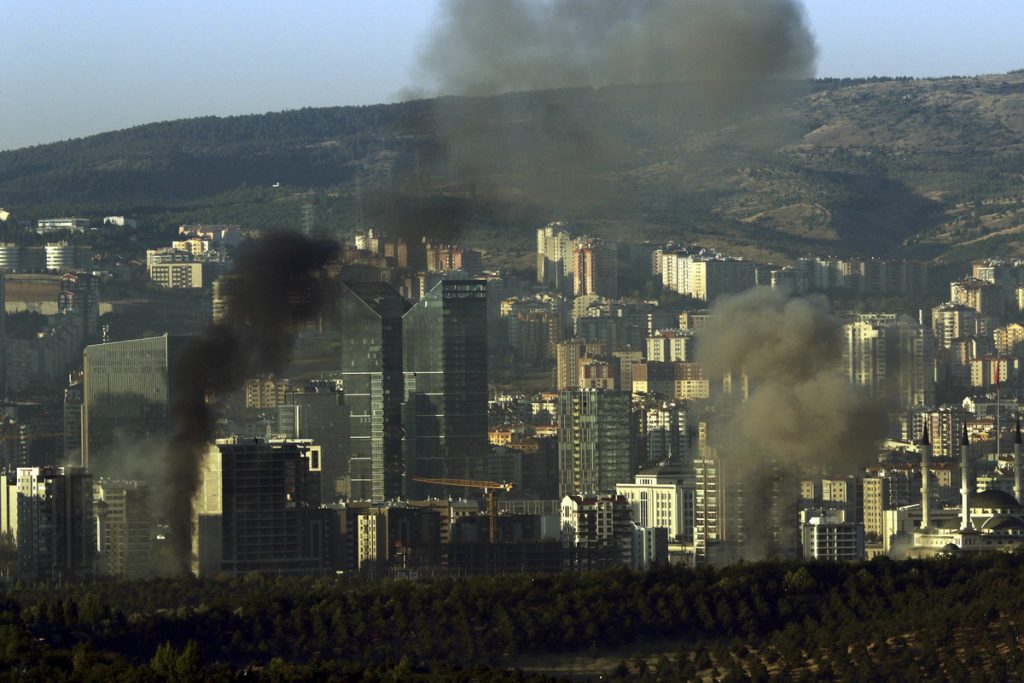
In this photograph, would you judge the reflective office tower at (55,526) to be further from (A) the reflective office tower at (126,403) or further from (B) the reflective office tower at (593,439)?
(B) the reflective office tower at (593,439)

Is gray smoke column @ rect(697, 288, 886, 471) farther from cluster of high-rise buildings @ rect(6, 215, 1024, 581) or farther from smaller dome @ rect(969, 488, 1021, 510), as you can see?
smaller dome @ rect(969, 488, 1021, 510)

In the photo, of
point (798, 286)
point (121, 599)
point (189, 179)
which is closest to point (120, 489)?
point (121, 599)

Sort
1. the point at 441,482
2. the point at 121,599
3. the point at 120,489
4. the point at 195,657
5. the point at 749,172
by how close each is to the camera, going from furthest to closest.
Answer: the point at 749,172, the point at 441,482, the point at 120,489, the point at 121,599, the point at 195,657

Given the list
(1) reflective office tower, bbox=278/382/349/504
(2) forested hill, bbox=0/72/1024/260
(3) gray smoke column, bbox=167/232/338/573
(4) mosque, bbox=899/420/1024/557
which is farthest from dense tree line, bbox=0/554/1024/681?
(1) reflective office tower, bbox=278/382/349/504

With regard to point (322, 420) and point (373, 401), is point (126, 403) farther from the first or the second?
point (373, 401)

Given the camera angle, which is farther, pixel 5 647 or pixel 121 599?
pixel 121 599

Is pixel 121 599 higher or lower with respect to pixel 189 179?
lower

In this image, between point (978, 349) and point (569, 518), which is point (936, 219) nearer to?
point (978, 349)

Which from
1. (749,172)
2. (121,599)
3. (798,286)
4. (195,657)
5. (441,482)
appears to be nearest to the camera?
(195,657)
